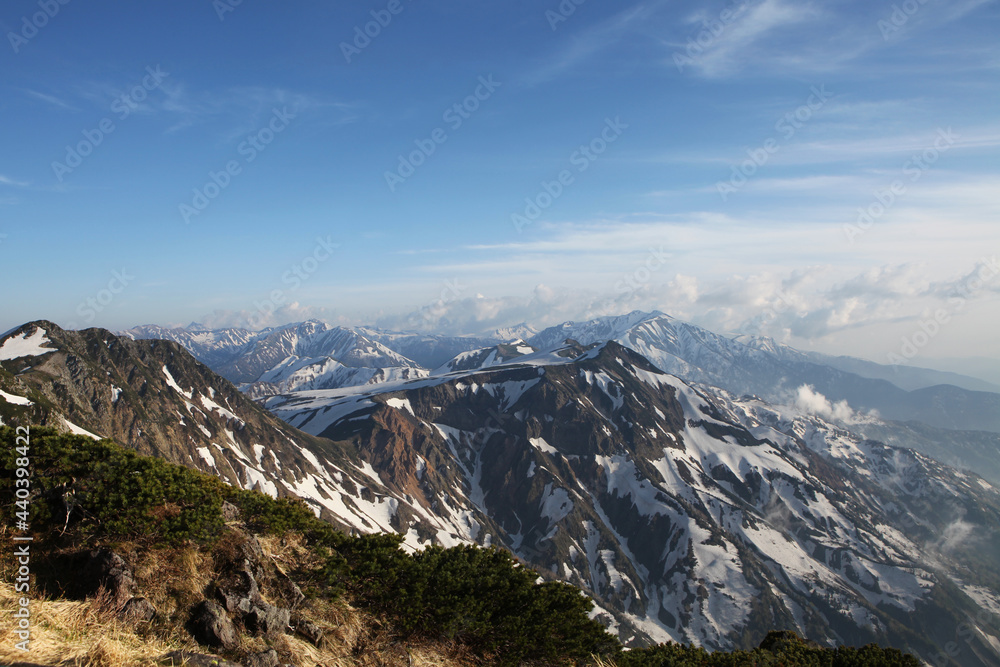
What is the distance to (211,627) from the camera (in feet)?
43.9

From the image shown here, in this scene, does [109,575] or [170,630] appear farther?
[109,575]

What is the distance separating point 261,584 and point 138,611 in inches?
183

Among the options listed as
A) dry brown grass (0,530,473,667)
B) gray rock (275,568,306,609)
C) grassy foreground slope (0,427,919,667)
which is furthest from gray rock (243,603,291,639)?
gray rock (275,568,306,609)

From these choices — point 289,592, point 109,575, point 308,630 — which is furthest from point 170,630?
point 289,592

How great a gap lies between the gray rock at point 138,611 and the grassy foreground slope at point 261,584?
0.05 m

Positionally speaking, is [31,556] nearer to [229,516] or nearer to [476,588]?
[229,516]

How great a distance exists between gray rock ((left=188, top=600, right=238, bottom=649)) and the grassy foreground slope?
0.31 ft

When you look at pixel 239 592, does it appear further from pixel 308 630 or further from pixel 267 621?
pixel 308 630

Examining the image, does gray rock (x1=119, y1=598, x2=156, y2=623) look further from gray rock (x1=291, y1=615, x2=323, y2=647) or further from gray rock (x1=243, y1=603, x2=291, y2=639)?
gray rock (x1=291, y1=615, x2=323, y2=647)

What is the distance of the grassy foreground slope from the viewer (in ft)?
43.8

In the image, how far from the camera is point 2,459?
16.0 metres

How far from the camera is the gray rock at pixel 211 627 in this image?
43.5 feet

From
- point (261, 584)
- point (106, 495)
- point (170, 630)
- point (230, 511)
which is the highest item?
point (106, 495)

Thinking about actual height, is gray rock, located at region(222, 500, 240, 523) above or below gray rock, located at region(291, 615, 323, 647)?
above
